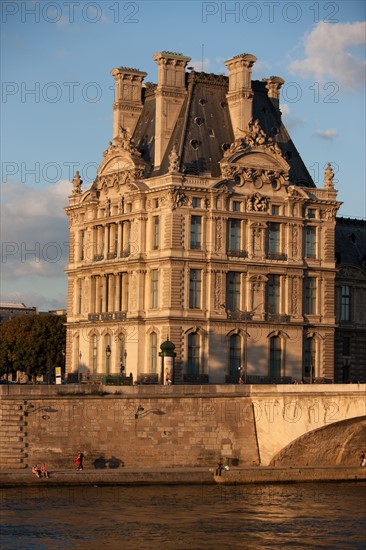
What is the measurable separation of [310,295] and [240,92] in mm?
13806

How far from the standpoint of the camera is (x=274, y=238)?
103250 millimetres

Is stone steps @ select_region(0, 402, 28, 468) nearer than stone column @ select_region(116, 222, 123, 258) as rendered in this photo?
Yes

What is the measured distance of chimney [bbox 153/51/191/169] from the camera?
341ft

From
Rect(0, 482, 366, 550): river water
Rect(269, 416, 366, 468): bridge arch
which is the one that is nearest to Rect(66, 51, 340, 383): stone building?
Rect(269, 416, 366, 468): bridge arch

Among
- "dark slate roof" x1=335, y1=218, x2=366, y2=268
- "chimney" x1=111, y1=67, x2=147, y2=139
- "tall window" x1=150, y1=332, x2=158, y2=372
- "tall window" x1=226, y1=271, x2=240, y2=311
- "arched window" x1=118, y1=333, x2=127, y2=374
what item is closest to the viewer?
"tall window" x1=150, y1=332, x2=158, y2=372

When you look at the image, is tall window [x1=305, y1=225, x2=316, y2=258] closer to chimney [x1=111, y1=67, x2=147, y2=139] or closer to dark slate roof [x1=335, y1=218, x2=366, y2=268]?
dark slate roof [x1=335, y1=218, x2=366, y2=268]

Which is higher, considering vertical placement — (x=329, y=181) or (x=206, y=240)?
(x=329, y=181)

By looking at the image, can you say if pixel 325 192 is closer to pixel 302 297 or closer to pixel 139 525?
pixel 302 297

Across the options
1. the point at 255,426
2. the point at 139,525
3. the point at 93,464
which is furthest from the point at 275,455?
the point at 139,525

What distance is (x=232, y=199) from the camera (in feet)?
333

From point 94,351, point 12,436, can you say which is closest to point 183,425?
point 12,436

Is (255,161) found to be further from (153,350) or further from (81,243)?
(81,243)

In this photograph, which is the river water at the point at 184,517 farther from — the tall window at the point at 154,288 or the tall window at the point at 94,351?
the tall window at the point at 94,351

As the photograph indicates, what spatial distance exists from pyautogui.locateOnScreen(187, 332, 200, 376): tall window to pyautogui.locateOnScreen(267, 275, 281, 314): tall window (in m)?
5.58
